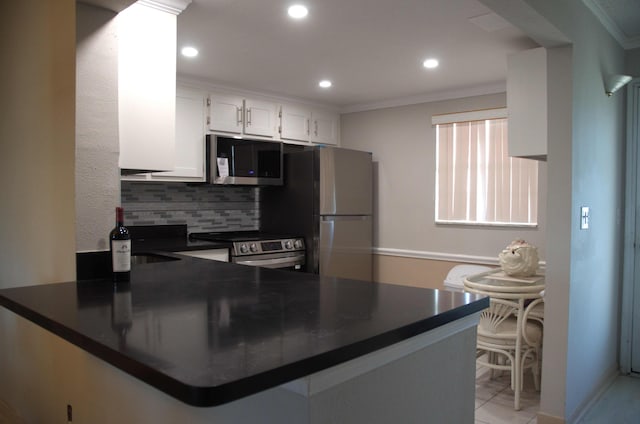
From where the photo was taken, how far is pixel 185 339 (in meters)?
1.02

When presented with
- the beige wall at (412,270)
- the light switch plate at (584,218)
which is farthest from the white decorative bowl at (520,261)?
the beige wall at (412,270)

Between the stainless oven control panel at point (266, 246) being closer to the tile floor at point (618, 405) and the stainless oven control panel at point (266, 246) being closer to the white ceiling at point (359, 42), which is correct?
the white ceiling at point (359, 42)

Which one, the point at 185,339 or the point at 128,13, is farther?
the point at 128,13

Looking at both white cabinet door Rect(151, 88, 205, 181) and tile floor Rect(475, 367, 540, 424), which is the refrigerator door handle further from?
tile floor Rect(475, 367, 540, 424)

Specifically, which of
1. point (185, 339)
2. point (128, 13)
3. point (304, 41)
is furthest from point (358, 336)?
point (304, 41)

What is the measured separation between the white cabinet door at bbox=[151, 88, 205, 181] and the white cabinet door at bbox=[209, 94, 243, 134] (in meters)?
0.09

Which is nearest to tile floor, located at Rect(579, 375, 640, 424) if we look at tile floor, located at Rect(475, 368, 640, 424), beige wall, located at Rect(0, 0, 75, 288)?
tile floor, located at Rect(475, 368, 640, 424)

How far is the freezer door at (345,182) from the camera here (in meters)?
4.20

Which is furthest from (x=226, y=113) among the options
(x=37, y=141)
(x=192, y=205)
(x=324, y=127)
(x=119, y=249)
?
(x=119, y=249)

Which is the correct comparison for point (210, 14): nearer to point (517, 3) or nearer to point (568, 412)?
point (517, 3)

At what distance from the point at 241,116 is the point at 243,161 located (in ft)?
1.33

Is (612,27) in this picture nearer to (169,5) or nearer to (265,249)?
(169,5)

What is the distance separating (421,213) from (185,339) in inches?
147

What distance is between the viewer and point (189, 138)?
3.83 meters
